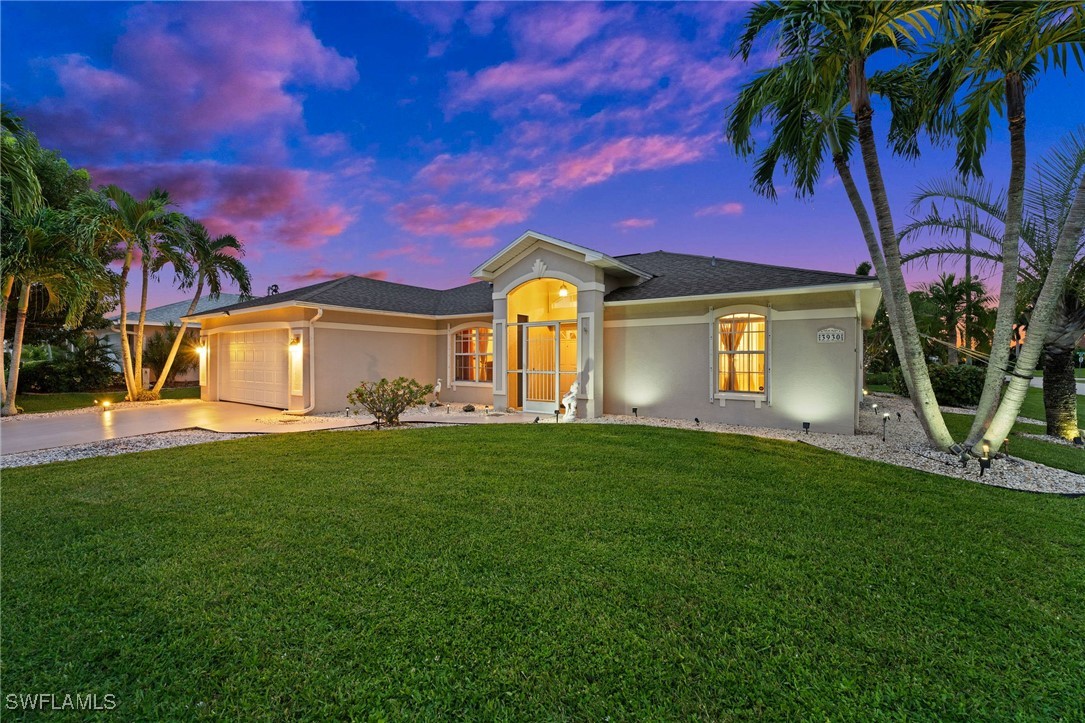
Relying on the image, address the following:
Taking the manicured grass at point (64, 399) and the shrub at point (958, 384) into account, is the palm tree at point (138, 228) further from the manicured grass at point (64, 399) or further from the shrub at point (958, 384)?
the shrub at point (958, 384)

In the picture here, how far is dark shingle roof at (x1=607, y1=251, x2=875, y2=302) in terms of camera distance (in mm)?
9289

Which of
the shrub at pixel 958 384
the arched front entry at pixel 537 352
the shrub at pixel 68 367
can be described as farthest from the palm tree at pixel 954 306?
the shrub at pixel 68 367

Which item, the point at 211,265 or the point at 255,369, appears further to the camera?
the point at 211,265

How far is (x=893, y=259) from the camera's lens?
7.27 metres

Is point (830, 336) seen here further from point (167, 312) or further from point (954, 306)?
point (167, 312)

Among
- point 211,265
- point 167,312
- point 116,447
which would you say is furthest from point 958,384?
point 167,312

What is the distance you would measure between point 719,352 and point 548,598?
27.8 feet

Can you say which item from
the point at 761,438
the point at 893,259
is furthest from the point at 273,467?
the point at 893,259

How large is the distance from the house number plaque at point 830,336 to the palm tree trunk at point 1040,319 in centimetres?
251

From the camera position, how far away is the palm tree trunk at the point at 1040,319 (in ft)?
20.0

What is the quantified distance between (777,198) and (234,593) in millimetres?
10061

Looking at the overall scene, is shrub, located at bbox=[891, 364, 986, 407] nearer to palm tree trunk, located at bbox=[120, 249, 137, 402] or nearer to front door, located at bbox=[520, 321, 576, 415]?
front door, located at bbox=[520, 321, 576, 415]

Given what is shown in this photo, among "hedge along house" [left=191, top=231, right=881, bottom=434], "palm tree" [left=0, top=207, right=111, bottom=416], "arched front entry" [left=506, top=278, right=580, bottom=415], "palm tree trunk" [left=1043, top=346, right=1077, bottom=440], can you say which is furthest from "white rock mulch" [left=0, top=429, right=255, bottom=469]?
"palm tree trunk" [left=1043, top=346, right=1077, bottom=440]

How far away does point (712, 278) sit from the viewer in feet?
35.5
